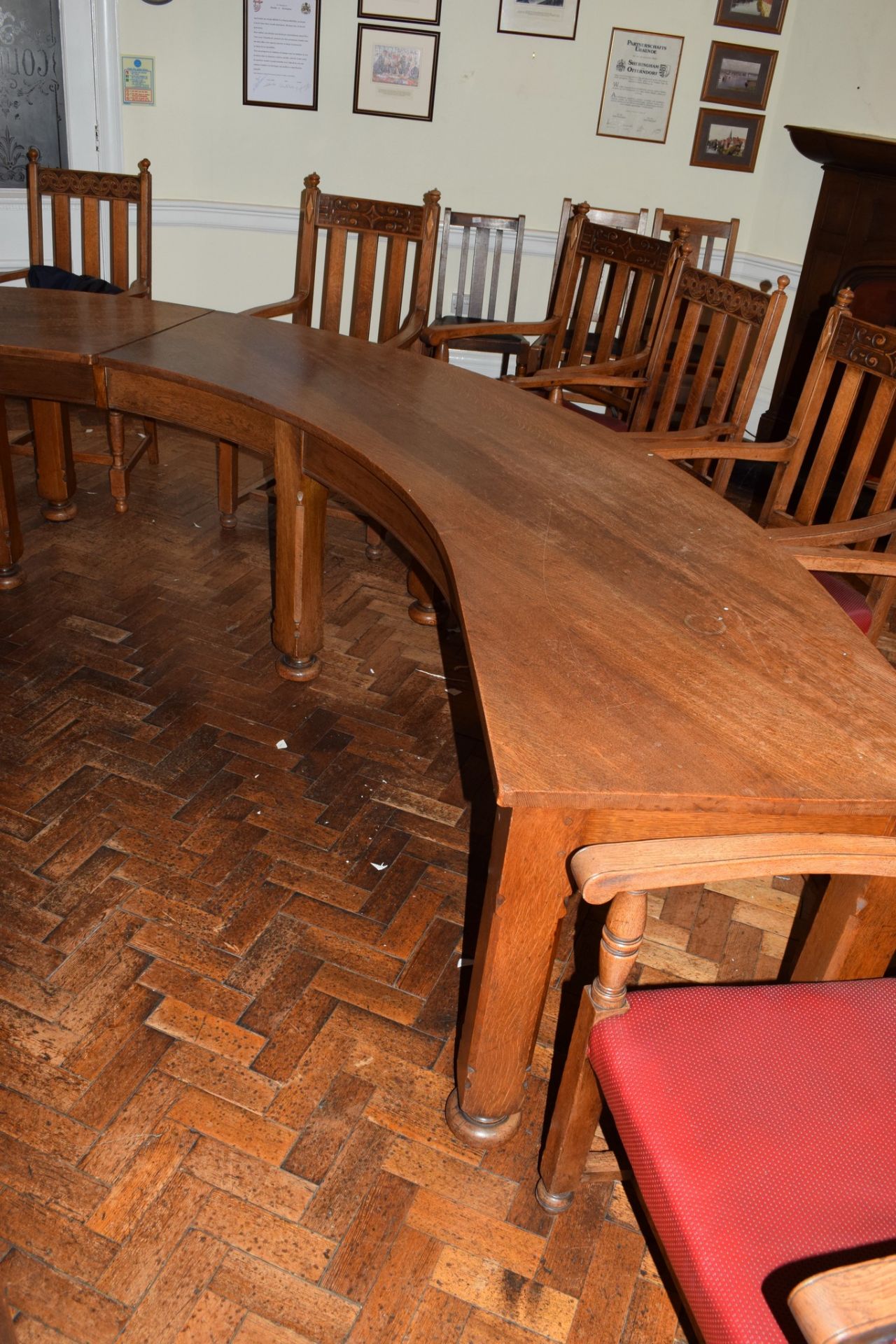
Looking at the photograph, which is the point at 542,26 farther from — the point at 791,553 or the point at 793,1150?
the point at 793,1150

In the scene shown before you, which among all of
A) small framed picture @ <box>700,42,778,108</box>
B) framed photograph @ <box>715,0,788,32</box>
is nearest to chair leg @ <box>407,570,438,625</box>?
small framed picture @ <box>700,42,778,108</box>

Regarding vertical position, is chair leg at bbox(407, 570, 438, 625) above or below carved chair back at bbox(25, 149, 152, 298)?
below

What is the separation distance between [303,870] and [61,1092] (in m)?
0.61

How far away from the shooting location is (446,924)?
6.52 feet

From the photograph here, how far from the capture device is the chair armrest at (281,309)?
10.00 ft

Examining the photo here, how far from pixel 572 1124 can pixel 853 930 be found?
451 mm

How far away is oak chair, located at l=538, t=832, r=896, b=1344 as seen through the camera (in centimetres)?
97

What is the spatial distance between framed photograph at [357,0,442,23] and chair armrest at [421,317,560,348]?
72.3 inches

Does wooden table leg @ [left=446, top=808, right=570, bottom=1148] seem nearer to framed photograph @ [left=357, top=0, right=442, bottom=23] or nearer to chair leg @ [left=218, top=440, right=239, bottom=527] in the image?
chair leg @ [left=218, top=440, right=239, bottom=527]

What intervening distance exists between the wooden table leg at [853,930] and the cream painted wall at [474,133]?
3660 mm

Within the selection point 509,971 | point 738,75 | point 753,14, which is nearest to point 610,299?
point 738,75

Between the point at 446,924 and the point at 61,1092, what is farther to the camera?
the point at 446,924

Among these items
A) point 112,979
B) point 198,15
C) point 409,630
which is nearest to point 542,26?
point 198,15

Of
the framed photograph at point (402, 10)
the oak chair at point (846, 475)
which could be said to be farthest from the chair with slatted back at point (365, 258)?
the framed photograph at point (402, 10)
